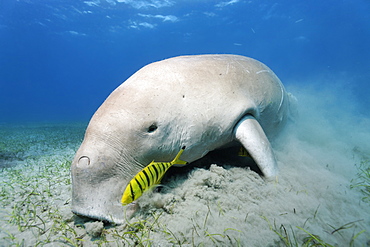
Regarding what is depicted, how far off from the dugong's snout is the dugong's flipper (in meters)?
1.68

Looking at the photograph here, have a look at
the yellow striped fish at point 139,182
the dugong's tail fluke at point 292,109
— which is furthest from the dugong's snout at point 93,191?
the dugong's tail fluke at point 292,109

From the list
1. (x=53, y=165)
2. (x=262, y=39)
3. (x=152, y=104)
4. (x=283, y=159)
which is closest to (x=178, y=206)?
(x=152, y=104)

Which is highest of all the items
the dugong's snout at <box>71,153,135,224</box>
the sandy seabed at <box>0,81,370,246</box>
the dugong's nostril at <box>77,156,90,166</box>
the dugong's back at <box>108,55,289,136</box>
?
the dugong's back at <box>108,55,289,136</box>

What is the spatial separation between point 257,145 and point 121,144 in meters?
1.69

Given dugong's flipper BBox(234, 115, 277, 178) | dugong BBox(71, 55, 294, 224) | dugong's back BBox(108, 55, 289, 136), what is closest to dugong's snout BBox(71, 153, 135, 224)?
dugong BBox(71, 55, 294, 224)

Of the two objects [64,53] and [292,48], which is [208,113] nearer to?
[292,48]

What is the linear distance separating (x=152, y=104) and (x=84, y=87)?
564 feet

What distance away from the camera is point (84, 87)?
497 ft

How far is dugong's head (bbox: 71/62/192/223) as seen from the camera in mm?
1672

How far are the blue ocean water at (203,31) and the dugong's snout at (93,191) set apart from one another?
22643 millimetres

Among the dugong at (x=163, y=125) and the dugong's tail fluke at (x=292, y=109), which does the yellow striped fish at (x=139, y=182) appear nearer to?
the dugong at (x=163, y=125)

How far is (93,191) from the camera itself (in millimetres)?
1671

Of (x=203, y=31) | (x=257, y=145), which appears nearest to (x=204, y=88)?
(x=257, y=145)

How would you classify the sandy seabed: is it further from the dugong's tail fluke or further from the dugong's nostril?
the dugong's tail fluke
